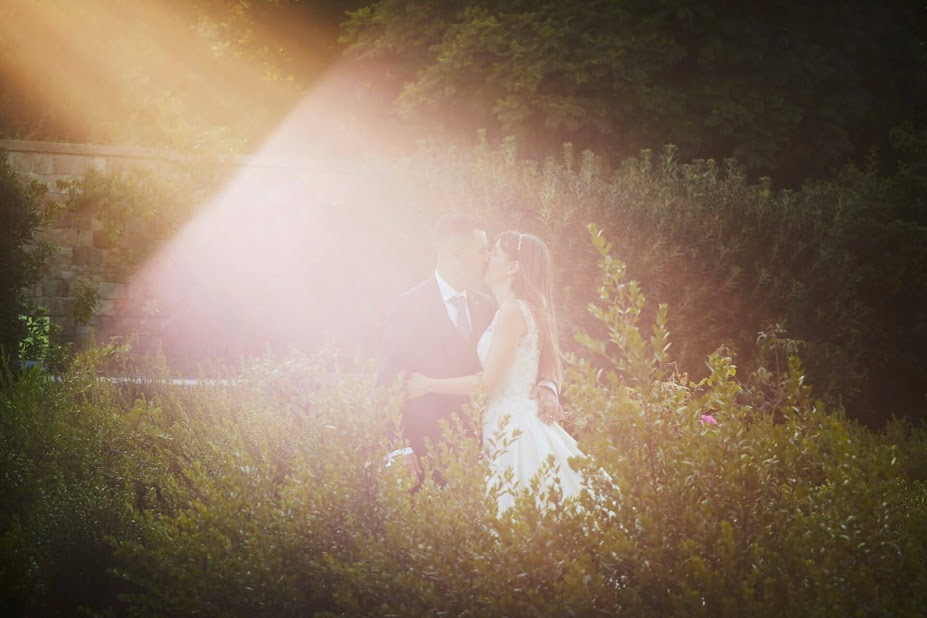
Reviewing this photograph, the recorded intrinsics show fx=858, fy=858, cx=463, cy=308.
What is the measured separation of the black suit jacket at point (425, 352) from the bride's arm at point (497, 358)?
133 millimetres

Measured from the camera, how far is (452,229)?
15.0 ft

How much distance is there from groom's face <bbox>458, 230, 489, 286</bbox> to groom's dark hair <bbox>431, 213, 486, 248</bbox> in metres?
0.04

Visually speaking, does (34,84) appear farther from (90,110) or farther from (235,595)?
(235,595)

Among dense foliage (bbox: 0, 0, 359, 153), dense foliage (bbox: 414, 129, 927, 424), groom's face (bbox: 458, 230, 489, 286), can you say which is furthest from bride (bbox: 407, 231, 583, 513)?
dense foliage (bbox: 0, 0, 359, 153)

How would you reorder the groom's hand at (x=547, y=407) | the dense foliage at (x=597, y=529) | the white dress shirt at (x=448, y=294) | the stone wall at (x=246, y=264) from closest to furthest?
the dense foliage at (x=597, y=529) < the groom's hand at (x=547, y=407) < the white dress shirt at (x=448, y=294) < the stone wall at (x=246, y=264)

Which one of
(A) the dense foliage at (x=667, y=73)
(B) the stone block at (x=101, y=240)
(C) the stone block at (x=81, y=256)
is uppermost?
(A) the dense foliage at (x=667, y=73)

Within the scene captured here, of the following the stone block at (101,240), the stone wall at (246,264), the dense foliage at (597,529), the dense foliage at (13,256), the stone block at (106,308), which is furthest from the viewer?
the stone block at (101,240)

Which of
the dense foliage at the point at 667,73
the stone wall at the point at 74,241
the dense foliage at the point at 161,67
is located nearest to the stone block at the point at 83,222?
the stone wall at the point at 74,241

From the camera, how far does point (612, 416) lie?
277cm

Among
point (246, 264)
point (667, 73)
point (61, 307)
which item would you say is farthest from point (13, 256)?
point (667, 73)

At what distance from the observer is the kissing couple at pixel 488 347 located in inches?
169

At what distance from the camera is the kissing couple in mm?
4305

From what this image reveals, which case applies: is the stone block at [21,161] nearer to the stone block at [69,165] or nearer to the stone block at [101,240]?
the stone block at [69,165]

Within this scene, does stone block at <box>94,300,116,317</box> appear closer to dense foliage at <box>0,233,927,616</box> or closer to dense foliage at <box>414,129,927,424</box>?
dense foliage at <box>414,129,927,424</box>
